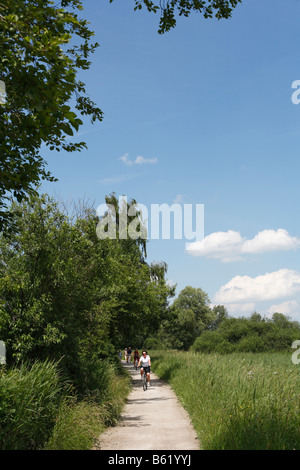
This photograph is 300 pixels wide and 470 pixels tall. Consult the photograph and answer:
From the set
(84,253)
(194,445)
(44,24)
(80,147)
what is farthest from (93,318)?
(44,24)

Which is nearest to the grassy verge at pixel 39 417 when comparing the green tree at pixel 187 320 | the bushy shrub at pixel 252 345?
the bushy shrub at pixel 252 345

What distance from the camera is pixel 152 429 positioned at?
10.0 m

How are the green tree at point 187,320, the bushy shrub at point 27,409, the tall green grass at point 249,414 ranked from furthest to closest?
the green tree at point 187,320 → the bushy shrub at point 27,409 → the tall green grass at point 249,414

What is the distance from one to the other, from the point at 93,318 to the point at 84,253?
124 inches

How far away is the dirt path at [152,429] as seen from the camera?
822cm

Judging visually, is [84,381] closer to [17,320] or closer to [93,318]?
[17,320]

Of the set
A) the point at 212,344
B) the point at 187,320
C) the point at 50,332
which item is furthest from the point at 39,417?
the point at 187,320

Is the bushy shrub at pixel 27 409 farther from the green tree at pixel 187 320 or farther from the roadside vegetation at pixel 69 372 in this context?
the green tree at pixel 187 320

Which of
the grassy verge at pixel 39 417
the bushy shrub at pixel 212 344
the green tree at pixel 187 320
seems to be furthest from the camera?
the green tree at pixel 187 320

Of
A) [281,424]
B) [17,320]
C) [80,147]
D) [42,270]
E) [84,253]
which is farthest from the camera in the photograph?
[84,253]

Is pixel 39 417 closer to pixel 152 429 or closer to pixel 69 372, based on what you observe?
pixel 152 429

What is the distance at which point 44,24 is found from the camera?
593 cm

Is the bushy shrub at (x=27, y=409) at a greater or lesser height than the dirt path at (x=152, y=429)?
greater
